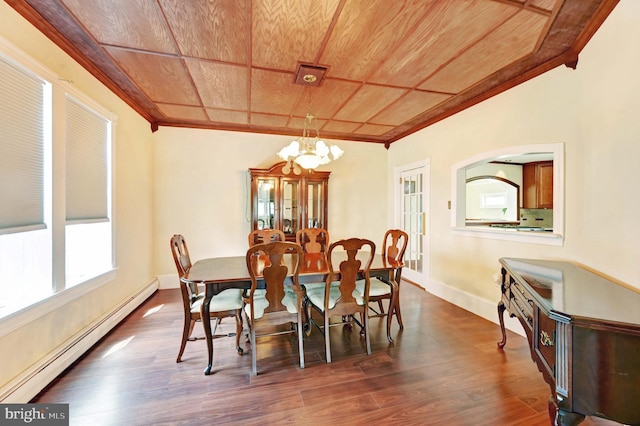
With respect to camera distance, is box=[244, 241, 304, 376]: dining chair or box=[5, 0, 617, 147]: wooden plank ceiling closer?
box=[5, 0, 617, 147]: wooden plank ceiling

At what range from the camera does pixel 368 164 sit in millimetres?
5031

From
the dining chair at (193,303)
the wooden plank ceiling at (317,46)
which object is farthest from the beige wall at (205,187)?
the dining chair at (193,303)

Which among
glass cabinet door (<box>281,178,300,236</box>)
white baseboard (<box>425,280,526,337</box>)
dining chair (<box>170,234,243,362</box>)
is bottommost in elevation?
white baseboard (<box>425,280,526,337</box>)

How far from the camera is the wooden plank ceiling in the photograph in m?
1.73

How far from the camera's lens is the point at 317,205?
4.47m

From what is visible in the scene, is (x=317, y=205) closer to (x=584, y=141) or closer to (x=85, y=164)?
(x=85, y=164)

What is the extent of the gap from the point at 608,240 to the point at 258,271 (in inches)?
106

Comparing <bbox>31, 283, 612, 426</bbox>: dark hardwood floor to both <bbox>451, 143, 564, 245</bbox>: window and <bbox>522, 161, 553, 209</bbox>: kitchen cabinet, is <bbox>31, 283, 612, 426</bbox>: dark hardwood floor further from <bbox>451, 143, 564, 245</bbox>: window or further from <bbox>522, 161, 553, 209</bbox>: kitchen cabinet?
<bbox>522, 161, 553, 209</bbox>: kitchen cabinet

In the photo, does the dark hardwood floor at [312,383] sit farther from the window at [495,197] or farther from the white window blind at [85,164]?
the window at [495,197]

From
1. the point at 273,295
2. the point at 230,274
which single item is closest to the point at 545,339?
the point at 273,295

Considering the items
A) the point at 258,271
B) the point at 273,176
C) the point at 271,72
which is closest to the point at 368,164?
the point at 273,176

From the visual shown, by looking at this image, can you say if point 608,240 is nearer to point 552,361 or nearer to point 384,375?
point 552,361

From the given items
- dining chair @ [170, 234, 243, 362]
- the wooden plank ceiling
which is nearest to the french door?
the wooden plank ceiling

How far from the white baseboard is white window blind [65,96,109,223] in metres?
4.35
